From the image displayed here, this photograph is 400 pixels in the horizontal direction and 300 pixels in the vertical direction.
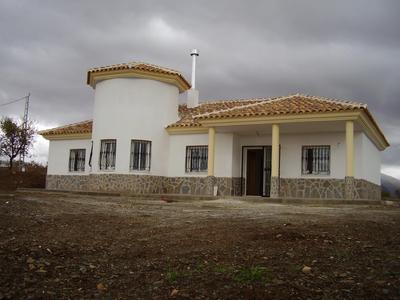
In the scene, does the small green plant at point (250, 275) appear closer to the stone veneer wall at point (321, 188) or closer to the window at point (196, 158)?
the stone veneer wall at point (321, 188)

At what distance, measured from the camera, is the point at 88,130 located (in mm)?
20969

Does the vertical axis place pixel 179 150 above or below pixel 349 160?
above

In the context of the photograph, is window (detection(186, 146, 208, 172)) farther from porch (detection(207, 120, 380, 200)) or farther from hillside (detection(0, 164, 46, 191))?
hillside (detection(0, 164, 46, 191))

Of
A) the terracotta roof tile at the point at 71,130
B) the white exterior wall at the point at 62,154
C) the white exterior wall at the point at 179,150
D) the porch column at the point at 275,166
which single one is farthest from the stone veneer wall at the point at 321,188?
the white exterior wall at the point at 62,154

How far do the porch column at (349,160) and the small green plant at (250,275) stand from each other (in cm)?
1135

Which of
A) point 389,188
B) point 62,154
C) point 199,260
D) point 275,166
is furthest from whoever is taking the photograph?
point 389,188

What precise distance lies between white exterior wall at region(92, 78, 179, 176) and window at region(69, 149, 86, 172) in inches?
103

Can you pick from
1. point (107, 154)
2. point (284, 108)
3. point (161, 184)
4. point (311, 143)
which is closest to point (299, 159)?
point (311, 143)

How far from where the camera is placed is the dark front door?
728 inches

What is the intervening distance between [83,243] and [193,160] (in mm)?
13378

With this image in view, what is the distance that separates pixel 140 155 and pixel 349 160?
859cm

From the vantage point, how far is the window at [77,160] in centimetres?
2161

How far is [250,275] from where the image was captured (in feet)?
13.9

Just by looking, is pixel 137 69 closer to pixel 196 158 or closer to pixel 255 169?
pixel 196 158
